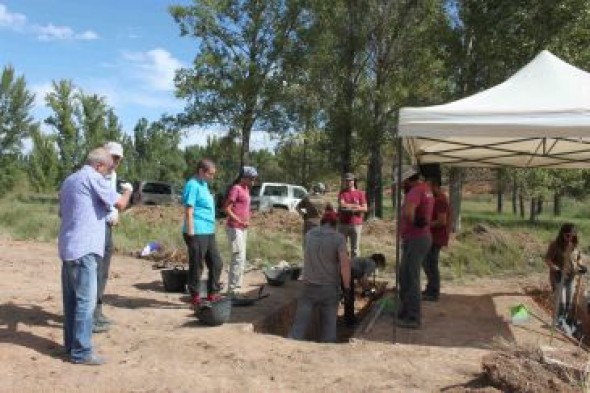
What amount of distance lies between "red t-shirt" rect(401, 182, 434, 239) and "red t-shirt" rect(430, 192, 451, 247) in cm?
150

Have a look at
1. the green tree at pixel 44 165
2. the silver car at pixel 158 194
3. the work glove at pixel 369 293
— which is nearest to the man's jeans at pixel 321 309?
the work glove at pixel 369 293

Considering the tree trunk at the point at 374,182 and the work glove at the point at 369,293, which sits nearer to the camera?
the work glove at the point at 369,293

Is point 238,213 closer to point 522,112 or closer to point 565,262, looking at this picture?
point 522,112

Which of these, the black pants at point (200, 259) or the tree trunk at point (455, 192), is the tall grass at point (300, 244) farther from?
the black pants at point (200, 259)

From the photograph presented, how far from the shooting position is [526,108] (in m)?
6.34

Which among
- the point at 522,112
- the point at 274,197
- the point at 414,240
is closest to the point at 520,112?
the point at 522,112

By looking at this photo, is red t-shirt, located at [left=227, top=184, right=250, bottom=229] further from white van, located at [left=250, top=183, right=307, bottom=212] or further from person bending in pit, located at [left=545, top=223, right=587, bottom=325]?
white van, located at [left=250, top=183, right=307, bottom=212]

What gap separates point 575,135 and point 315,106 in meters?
20.3

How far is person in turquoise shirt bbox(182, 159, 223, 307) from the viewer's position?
292 inches

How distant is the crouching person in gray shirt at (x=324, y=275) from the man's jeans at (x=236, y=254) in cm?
127

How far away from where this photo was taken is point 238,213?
8039mm

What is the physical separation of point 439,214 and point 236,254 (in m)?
2.66

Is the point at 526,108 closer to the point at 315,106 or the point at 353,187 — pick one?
the point at 353,187

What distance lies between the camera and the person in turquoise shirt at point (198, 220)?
7418 mm
